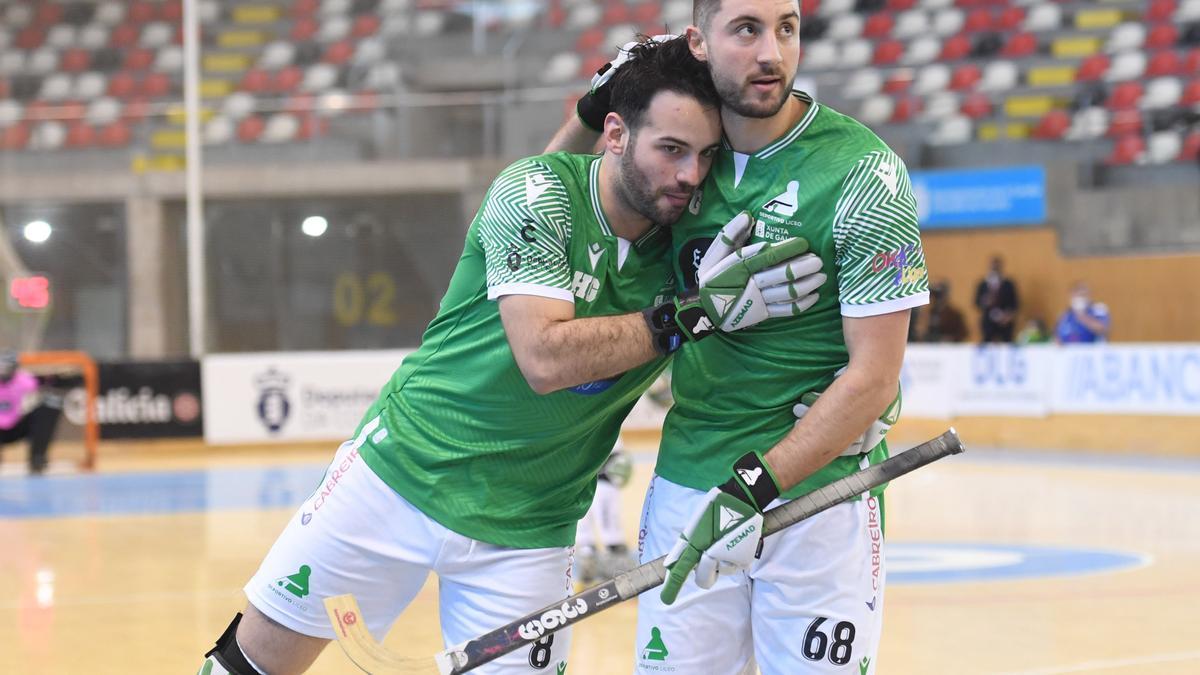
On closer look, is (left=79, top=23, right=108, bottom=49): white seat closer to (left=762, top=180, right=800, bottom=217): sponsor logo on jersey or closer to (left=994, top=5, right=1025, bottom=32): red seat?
(left=994, top=5, right=1025, bottom=32): red seat

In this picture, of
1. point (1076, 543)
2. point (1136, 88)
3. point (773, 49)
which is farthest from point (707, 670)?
point (1136, 88)

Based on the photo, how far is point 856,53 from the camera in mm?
22031

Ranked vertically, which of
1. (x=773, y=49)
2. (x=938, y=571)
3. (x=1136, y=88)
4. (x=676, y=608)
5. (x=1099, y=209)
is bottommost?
(x=938, y=571)

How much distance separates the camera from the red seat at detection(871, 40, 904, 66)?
72.0 feet

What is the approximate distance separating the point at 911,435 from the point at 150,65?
1084 cm

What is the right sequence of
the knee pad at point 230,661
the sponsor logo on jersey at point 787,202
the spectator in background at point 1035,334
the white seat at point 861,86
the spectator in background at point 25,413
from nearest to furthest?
1. the sponsor logo on jersey at point 787,202
2. the knee pad at point 230,661
3. the spectator in background at point 25,413
4. the spectator in background at point 1035,334
5. the white seat at point 861,86

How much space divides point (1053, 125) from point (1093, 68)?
1.52 m

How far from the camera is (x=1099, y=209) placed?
1827cm

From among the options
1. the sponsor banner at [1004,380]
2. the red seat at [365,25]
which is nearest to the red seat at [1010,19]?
the sponsor banner at [1004,380]

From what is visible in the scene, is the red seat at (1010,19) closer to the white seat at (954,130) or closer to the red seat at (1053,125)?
the red seat at (1053,125)

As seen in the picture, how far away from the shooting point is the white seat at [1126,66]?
63.9 ft

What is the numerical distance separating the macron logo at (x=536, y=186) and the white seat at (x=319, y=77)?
1636cm

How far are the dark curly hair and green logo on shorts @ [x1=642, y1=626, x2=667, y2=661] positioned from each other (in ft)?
3.85

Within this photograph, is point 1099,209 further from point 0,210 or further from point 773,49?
point 773,49
